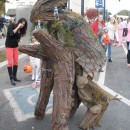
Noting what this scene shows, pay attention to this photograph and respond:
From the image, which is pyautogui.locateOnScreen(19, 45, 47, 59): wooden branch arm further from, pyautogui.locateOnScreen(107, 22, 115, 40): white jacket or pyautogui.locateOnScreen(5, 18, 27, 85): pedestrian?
pyautogui.locateOnScreen(107, 22, 115, 40): white jacket

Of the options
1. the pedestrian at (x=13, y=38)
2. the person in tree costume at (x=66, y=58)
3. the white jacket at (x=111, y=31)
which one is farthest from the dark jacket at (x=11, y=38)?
the white jacket at (x=111, y=31)

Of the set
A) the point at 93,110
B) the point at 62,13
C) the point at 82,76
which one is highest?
the point at 62,13

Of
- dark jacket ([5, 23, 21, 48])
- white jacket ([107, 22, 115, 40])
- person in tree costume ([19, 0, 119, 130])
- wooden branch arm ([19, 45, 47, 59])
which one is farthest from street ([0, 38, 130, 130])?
white jacket ([107, 22, 115, 40])

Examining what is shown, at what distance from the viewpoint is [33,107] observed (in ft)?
16.8

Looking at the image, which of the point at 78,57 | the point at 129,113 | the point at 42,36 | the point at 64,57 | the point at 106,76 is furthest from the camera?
the point at 106,76

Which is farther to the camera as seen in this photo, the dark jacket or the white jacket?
the white jacket

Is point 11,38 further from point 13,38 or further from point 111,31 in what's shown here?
point 111,31

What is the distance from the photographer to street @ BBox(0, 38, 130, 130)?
4.37 metres

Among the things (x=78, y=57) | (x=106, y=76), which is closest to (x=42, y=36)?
(x=78, y=57)

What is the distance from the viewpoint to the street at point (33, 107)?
14.3 ft

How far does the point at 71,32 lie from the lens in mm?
3582

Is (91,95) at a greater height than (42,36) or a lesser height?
lesser

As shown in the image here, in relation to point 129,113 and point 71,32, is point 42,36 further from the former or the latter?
point 129,113

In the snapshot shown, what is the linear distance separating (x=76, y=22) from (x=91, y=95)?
1150 mm
